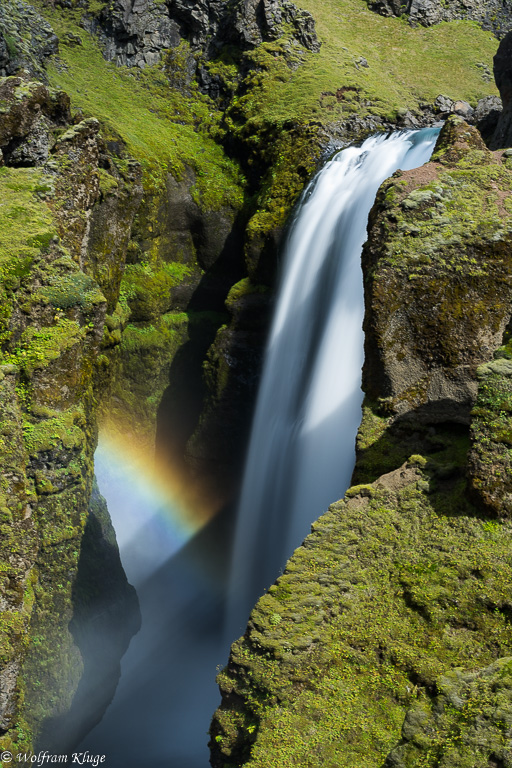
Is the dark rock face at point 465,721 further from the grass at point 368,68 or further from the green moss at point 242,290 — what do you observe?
the grass at point 368,68

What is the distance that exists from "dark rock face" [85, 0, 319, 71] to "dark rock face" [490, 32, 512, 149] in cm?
1011

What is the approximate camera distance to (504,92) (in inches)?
875

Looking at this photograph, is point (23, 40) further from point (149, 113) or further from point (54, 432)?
point (54, 432)

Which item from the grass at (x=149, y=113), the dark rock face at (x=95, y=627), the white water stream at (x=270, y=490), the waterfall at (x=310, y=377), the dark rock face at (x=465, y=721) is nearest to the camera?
the dark rock face at (x=465, y=721)

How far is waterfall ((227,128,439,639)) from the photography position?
15148mm

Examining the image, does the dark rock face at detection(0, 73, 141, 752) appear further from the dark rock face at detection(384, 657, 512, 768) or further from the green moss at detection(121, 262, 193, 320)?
the dark rock face at detection(384, 657, 512, 768)

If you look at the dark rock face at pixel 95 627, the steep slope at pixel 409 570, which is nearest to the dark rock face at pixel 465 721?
the steep slope at pixel 409 570

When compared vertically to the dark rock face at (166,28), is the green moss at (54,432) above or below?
below

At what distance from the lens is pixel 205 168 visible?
25094 millimetres

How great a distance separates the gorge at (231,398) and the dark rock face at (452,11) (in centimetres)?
687

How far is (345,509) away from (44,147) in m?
12.7

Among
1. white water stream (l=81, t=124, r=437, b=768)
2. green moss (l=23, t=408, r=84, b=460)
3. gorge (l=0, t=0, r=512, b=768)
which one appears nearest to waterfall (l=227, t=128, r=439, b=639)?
white water stream (l=81, t=124, r=437, b=768)

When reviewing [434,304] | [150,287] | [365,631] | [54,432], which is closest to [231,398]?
[150,287]

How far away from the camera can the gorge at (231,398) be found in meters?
7.85
